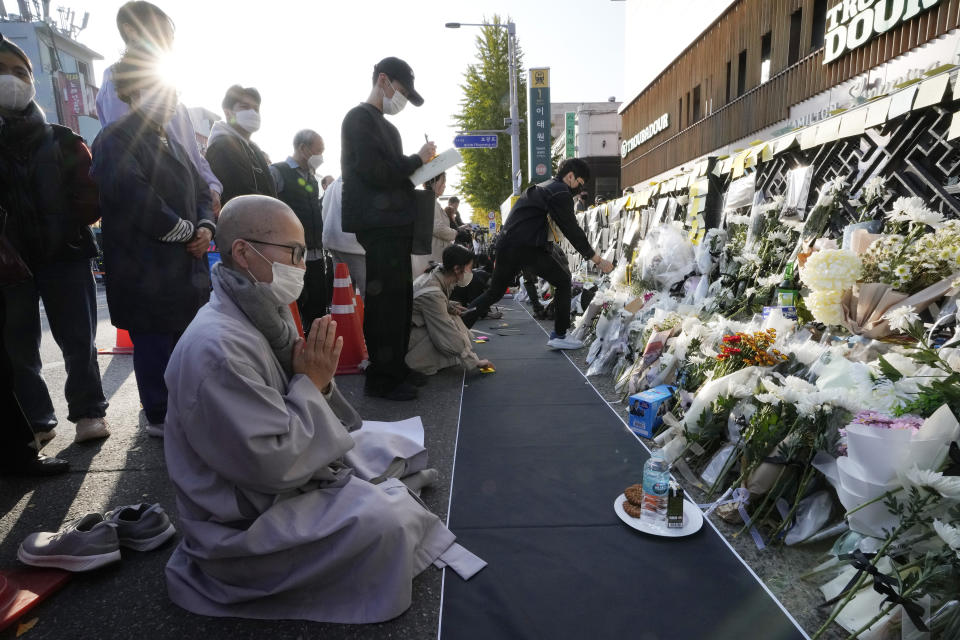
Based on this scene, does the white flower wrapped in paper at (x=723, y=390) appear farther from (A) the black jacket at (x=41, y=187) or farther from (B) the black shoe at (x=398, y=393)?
(A) the black jacket at (x=41, y=187)

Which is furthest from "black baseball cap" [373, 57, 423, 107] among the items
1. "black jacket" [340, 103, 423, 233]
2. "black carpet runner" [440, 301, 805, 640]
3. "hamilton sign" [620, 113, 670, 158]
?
"hamilton sign" [620, 113, 670, 158]

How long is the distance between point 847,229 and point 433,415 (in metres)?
2.78

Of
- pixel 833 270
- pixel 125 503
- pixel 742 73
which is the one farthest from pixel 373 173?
pixel 742 73

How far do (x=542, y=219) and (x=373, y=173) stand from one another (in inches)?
87.3

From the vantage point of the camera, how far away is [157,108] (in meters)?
2.86

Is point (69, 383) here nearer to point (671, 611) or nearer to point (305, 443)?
point (305, 443)

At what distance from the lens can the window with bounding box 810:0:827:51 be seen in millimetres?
9562

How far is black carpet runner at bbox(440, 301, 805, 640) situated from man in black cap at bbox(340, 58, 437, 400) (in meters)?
0.96

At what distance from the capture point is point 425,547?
6.54 feet

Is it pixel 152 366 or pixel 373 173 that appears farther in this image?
pixel 373 173

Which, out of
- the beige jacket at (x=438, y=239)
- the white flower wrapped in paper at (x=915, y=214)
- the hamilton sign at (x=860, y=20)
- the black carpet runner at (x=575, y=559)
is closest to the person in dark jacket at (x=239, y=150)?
the beige jacket at (x=438, y=239)

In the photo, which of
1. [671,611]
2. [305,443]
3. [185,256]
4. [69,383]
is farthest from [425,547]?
[69,383]

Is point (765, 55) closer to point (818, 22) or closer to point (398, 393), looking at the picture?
point (818, 22)

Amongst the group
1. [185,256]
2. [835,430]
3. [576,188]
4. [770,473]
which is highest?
[576,188]
